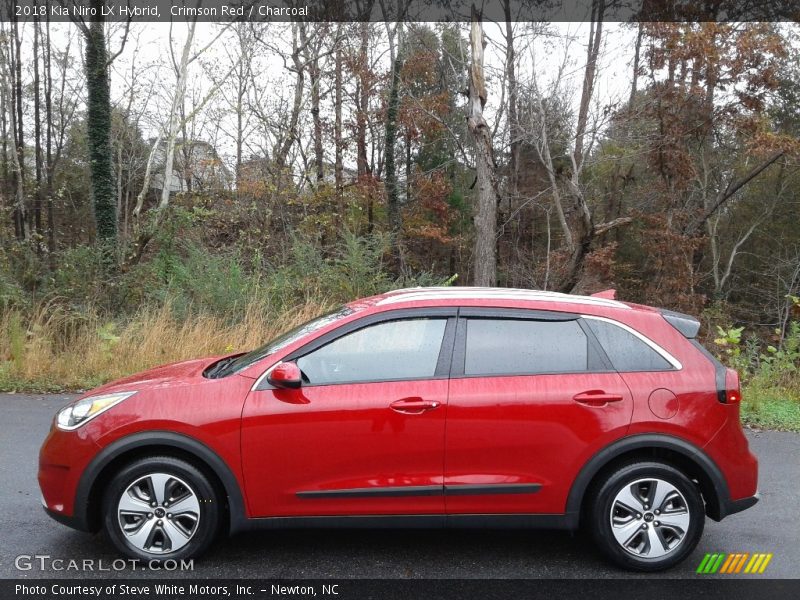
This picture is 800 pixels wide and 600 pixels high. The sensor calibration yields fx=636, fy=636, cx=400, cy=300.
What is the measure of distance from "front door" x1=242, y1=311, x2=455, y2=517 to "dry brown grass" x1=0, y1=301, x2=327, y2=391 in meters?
5.60

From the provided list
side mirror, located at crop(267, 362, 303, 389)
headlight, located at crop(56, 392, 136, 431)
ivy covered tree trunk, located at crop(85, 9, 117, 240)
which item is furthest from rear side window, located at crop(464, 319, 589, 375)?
ivy covered tree trunk, located at crop(85, 9, 117, 240)


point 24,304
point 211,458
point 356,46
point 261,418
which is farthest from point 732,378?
point 356,46

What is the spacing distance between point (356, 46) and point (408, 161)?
5265mm

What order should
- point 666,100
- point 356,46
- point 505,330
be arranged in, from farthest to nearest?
point 356,46 → point 666,100 → point 505,330

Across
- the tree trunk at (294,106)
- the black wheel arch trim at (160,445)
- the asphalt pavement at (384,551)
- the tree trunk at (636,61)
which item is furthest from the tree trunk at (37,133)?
the black wheel arch trim at (160,445)

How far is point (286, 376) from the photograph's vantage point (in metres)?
3.50

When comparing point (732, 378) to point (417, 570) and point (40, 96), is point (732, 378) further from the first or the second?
point (40, 96)

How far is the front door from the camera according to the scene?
354cm

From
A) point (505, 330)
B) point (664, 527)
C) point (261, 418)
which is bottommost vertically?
point (664, 527)

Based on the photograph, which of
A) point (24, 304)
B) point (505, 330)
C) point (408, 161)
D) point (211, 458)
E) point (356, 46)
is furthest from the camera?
point (408, 161)

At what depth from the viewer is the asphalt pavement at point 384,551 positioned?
361cm

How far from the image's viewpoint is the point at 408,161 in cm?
2803

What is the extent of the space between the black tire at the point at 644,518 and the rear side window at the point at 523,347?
0.66 m

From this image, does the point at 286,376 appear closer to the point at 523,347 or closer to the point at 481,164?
the point at 523,347
